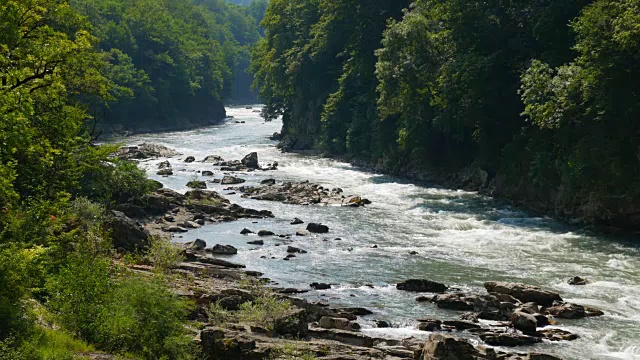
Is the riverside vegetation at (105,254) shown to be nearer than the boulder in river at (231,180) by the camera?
Yes

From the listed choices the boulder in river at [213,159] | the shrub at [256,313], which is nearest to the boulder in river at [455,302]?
the shrub at [256,313]

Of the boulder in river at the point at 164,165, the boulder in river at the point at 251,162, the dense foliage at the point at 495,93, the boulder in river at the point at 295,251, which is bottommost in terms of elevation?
the boulder in river at the point at 164,165

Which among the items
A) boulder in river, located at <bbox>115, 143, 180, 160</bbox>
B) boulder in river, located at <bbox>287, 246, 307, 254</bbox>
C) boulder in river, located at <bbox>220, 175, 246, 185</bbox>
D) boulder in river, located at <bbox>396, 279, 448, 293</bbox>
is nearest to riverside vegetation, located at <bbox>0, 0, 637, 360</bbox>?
boulder in river, located at <bbox>396, 279, 448, 293</bbox>

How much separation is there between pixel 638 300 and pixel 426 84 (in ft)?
96.0

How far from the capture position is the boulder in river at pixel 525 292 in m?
24.0

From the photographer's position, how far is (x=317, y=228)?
122 ft

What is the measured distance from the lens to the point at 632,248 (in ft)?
107

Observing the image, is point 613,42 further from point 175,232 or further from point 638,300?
point 175,232

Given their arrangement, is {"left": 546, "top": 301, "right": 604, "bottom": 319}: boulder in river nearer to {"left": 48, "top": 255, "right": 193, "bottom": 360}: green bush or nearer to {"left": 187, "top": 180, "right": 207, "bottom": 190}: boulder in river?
{"left": 48, "top": 255, "right": 193, "bottom": 360}: green bush

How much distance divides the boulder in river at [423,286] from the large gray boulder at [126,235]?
9281mm

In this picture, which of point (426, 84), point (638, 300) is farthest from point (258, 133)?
point (638, 300)

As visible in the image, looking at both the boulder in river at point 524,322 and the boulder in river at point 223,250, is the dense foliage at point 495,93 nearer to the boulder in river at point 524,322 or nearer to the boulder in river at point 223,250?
the boulder in river at point 524,322

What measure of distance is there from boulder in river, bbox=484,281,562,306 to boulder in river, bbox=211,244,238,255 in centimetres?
1127

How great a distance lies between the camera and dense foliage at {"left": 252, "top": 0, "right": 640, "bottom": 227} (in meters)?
35.7
